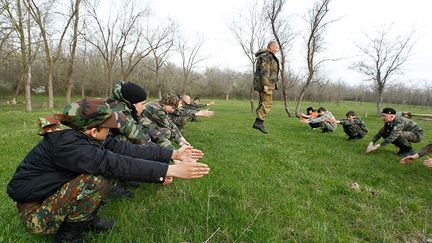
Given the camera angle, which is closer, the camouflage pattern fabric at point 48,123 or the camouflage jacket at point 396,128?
the camouflage pattern fabric at point 48,123

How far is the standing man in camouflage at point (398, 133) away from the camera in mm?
6168

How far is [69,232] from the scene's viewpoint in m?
2.13

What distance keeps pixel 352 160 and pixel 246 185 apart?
11.5 ft

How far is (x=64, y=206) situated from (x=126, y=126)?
1.63m

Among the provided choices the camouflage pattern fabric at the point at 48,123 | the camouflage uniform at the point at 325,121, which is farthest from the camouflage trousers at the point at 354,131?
the camouflage pattern fabric at the point at 48,123

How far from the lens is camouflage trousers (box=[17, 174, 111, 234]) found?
2.01 meters

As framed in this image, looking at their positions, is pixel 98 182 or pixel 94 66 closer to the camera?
pixel 98 182

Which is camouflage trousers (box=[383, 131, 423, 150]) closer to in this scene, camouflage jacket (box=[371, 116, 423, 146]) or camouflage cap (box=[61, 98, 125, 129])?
camouflage jacket (box=[371, 116, 423, 146])

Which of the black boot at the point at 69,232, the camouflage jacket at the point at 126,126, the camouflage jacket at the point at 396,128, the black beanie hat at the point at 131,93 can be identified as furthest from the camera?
the camouflage jacket at the point at 396,128

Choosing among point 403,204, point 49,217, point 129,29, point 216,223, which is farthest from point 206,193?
point 129,29

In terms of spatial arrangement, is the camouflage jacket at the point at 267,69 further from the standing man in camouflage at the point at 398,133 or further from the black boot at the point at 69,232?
the black boot at the point at 69,232

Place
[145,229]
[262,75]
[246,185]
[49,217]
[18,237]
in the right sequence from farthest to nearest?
[262,75], [246,185], [145,229], [18,237], [49,217]

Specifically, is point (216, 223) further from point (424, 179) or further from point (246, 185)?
point (424, 179)

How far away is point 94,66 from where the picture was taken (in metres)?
51.2
